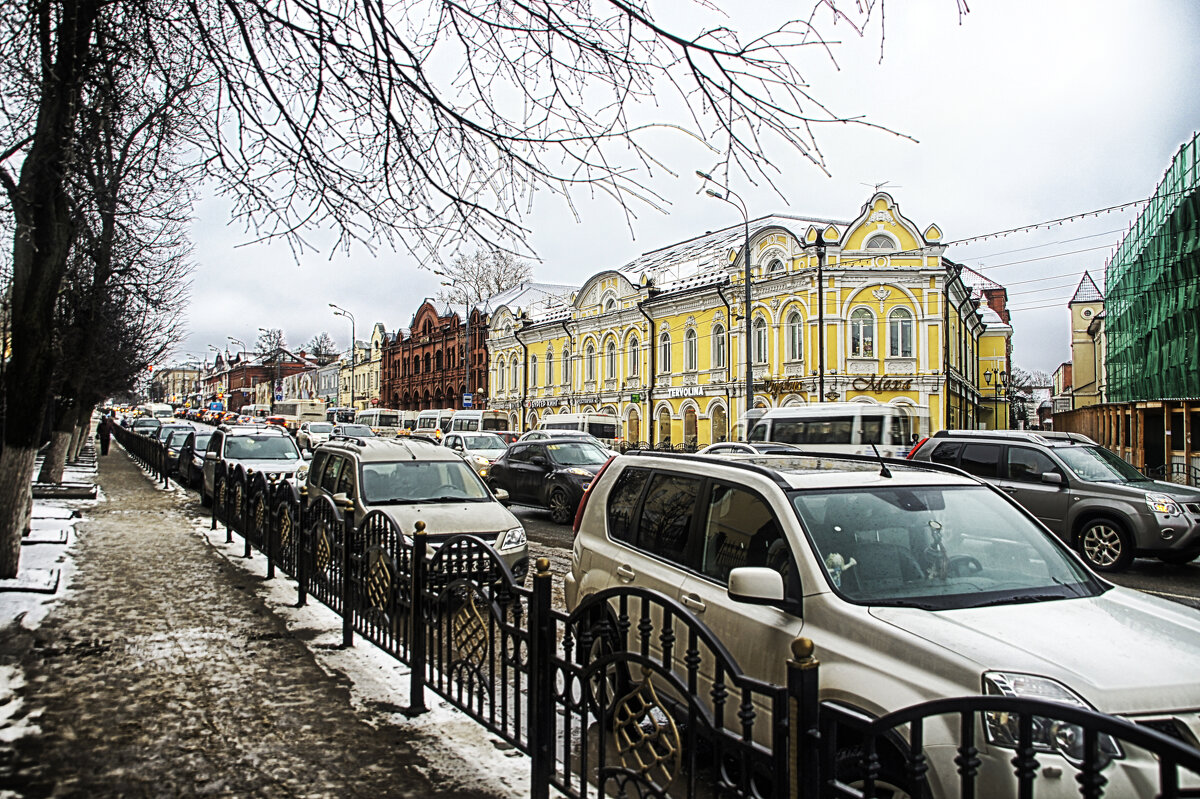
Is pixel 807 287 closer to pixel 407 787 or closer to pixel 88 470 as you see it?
pixel 88 470

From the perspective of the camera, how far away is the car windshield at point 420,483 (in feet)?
30.7

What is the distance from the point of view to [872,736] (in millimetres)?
2297

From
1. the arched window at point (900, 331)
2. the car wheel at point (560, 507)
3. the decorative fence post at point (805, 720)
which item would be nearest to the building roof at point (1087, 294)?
the arched window at point (900, 331)

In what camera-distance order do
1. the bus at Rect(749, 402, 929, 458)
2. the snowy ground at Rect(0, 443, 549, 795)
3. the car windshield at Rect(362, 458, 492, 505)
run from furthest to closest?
1. the bus at Rect(749, 402, 929, 458)
2. the car windshield at Rect(362, 458, 492, 505)
3. the snowy ground at Rect(0, 443, 549, 795)

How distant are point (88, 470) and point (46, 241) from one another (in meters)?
20.6

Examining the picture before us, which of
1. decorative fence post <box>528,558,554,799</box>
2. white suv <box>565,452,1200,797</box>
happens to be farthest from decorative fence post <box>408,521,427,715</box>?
decorative fence post <box>528,558,554,799</box>

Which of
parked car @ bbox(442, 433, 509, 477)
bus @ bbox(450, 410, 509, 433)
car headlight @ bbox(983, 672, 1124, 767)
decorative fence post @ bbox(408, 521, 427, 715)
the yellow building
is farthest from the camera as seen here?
Answer: bus @ bbox(450, 410, 509, 433)

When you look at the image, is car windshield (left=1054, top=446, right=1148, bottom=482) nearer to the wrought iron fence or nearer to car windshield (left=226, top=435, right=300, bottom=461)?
the wrought iron fence

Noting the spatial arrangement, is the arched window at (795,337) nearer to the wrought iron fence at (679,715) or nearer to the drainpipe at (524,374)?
the drainpipe at (524,374)

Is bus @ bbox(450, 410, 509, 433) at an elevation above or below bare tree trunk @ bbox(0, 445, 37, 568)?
above

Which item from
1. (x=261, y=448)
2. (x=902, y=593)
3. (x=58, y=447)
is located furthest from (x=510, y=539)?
(x=58, y=447)

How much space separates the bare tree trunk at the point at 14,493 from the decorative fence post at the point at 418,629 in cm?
554

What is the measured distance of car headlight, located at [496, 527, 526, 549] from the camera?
8609 mm

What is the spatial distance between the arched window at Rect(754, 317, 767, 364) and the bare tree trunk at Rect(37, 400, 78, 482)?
1062 inches
